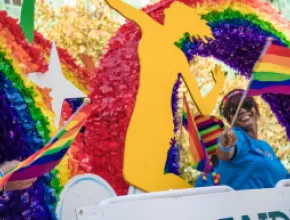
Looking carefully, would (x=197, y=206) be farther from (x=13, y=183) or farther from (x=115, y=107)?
(x=115, y=107)

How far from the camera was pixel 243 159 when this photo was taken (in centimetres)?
321

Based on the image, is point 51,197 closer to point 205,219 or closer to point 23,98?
point 23,98

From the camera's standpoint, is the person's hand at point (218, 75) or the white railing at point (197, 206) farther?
the person's hand at point (218, 75)

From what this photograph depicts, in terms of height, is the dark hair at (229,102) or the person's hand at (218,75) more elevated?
the person's hand at (218,75)

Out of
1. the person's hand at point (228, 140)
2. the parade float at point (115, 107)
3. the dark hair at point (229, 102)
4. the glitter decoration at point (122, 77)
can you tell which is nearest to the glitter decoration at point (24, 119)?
the parade float at point (115, 107)

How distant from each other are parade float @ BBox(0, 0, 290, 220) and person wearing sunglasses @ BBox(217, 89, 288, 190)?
0.17 metres

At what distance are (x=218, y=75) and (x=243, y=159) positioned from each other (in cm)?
56

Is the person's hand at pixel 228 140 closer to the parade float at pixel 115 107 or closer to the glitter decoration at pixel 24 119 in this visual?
the parade float at pixel 115 107

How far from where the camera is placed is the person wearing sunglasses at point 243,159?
3134mm

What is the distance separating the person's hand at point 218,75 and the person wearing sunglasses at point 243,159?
3.7 inches

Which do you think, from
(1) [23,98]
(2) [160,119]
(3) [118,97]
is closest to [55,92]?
(1) [23,98]

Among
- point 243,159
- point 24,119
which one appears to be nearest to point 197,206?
point 24,119

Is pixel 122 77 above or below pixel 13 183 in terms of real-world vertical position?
above

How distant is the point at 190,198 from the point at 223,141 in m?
1.04
